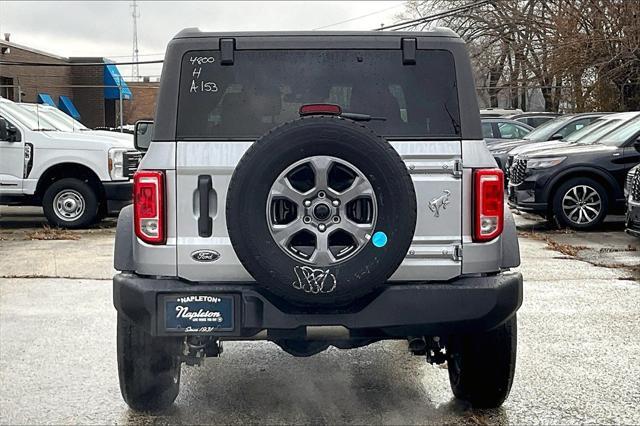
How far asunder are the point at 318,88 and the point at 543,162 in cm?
814

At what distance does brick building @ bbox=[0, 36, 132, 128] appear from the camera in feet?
99.7

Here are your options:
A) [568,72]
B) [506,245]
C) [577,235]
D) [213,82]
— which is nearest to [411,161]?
[506,245]

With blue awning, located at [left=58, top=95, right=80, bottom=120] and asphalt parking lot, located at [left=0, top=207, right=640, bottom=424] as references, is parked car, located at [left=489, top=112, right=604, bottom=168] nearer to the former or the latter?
asphalt parking lot, located at [left=0, top=207, right=640, bottom=424]

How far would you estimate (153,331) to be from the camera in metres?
4.05

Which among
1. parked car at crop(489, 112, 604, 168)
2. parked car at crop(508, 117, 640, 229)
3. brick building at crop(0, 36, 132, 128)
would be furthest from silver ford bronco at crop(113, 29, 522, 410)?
brick building at crop(0, 36, 132, 128)

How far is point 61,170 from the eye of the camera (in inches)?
484

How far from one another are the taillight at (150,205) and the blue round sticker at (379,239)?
1022 mm

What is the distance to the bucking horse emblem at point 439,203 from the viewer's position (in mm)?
4133

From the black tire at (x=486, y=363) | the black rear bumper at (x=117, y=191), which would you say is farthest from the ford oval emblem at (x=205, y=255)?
the black rear bumper at (x=117, y=191)

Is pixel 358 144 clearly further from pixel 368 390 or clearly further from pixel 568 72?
pixel 568 72

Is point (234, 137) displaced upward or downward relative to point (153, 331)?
upward

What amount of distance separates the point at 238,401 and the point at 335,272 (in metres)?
1.50

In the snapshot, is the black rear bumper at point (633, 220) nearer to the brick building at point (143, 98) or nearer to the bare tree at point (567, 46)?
the bare tree at point (567, 46)

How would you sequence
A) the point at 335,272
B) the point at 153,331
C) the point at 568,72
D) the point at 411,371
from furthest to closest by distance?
the point at 568,72 → the point at 411,371 → the point at 153,331 → the point at 335,272
